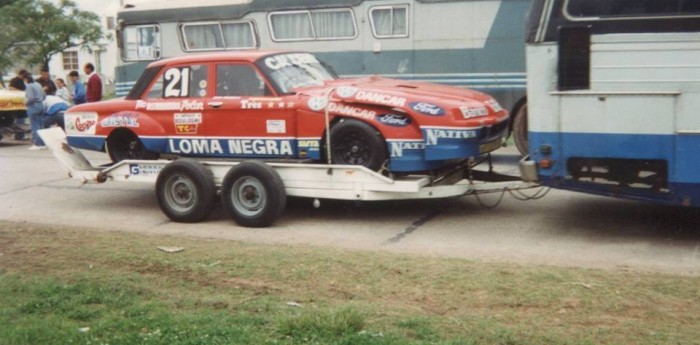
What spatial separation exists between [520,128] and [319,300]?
8274 mm

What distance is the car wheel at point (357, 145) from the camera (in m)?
9.15

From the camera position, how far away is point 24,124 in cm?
2111

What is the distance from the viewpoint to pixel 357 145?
9344mm

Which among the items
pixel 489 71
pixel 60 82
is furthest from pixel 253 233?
pixel 60 82

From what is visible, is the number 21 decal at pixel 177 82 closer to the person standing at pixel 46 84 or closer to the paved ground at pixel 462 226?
the paved ground at pixel 462 226

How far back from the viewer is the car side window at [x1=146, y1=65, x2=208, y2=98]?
10.2m

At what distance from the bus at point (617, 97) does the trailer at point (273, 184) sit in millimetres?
559

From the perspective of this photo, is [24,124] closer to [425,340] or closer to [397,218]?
[397,218]

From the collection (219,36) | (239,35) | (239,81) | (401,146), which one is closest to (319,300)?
(401,146)

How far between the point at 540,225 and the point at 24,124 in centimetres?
1548

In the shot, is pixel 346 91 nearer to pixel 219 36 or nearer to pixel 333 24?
pixel 333 24

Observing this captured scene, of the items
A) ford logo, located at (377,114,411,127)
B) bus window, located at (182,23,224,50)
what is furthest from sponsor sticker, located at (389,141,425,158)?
bus window, located at (182,23,224,50)

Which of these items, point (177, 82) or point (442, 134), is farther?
point (177, 82)

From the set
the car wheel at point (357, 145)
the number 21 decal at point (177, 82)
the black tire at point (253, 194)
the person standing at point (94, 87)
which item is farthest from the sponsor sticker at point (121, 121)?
the person standing at point (94, 87)
